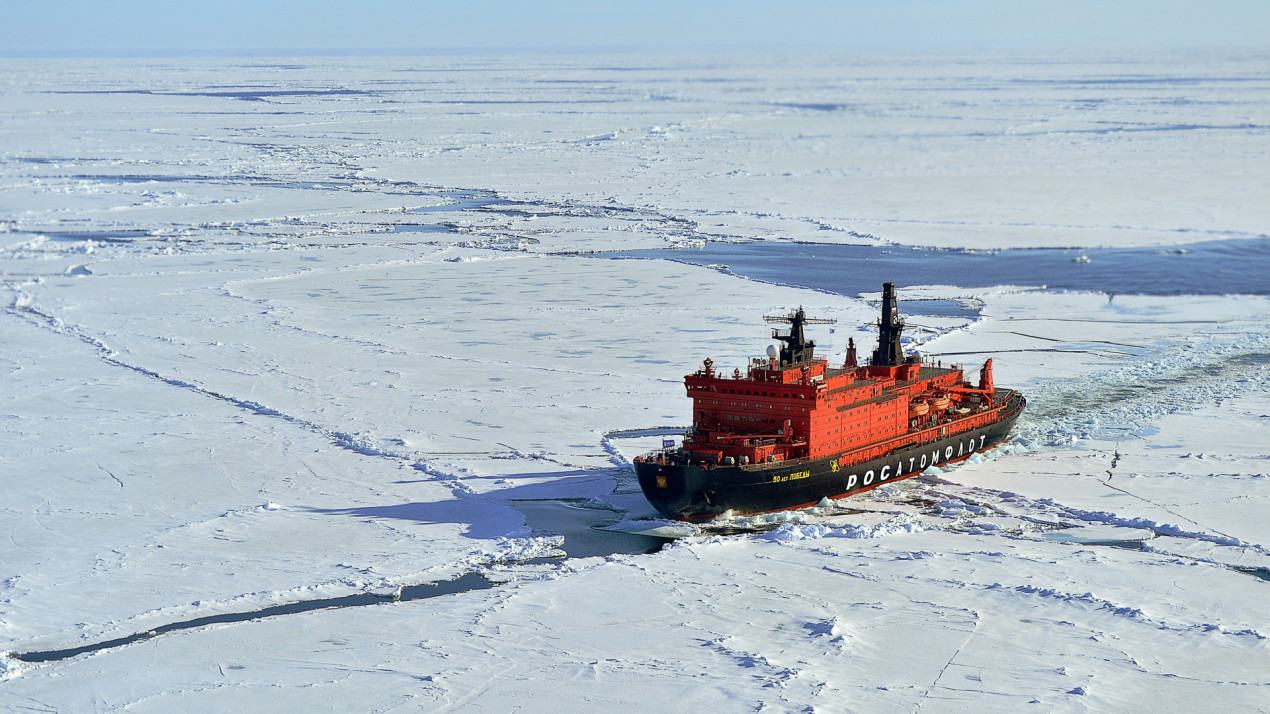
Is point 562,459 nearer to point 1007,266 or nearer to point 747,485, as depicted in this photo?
point 747,485

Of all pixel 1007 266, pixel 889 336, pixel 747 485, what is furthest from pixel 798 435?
pixel 1007 266

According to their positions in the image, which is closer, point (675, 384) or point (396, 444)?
point (396, 444)

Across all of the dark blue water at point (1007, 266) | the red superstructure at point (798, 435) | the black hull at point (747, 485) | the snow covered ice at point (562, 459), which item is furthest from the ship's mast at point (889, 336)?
the dark blue water at point (1007, 266)

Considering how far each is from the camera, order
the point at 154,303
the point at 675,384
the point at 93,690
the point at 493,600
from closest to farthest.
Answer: the point at 93,690
the point at 493,600
the point at 675,384
the point at 154,303

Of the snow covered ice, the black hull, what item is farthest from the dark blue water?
the black hull

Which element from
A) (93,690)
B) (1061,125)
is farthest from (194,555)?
(1061,125)

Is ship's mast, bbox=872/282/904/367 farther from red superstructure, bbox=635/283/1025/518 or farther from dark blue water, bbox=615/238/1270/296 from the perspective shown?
dark blue water, bbox=615/238/1270/296

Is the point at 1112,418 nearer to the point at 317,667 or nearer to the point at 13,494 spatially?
the point at 317,667

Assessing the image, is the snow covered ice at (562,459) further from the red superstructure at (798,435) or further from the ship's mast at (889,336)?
the ship's mast at (889,336)
